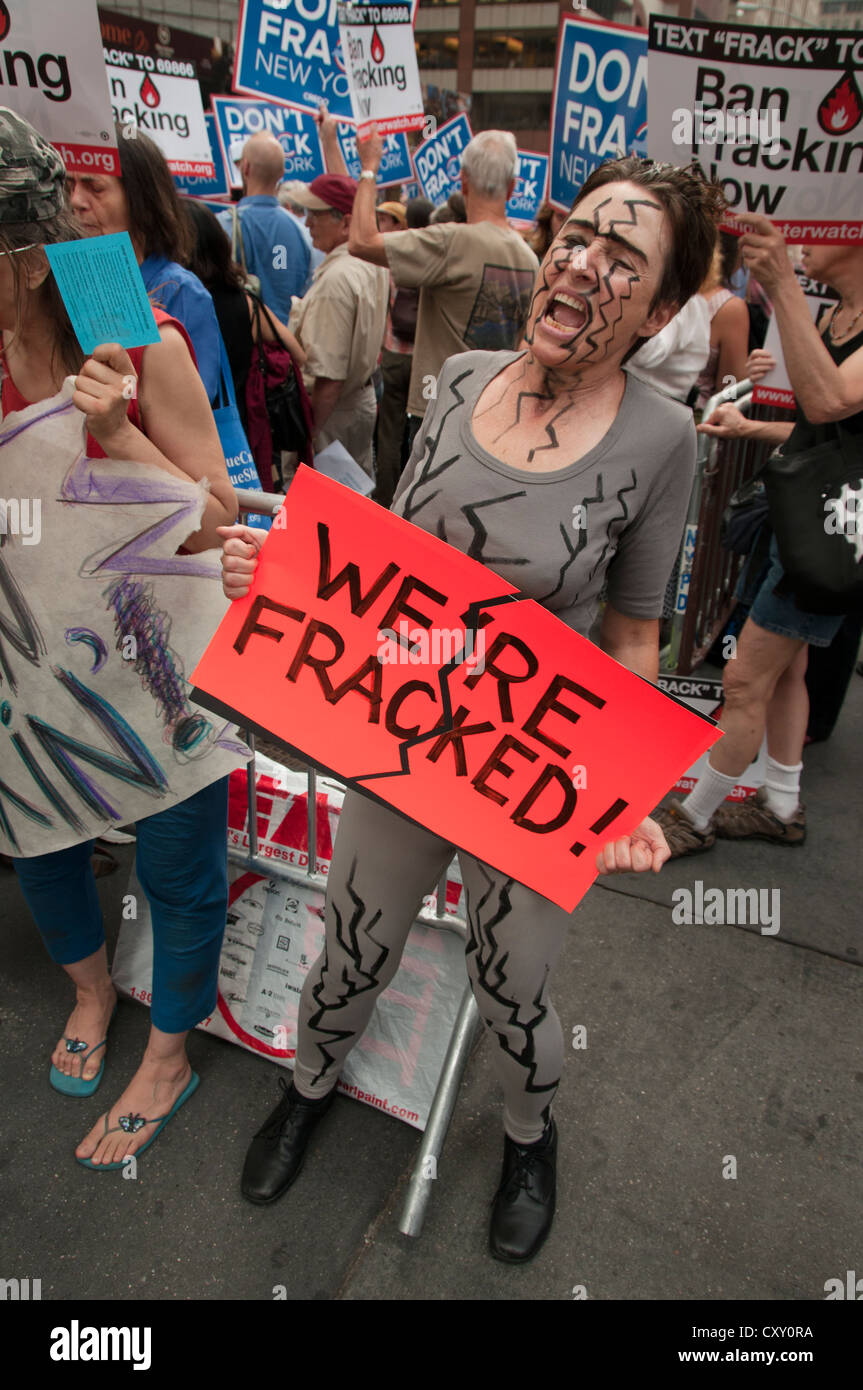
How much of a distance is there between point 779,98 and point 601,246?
1.67 m

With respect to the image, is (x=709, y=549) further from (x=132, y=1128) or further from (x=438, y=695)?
(x=132, y=1128)

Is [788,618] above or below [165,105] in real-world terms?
below

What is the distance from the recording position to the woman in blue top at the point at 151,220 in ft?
7.46

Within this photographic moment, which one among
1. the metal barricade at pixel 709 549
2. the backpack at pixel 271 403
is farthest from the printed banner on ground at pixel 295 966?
the backpack at pixel 271 403

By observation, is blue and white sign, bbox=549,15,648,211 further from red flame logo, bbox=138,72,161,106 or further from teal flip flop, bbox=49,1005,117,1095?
teal flip flop, bbox=49,1005,117,1095

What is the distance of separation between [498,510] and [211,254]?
273cm

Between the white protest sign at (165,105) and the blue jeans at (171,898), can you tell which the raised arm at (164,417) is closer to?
the blue jeans at (171,898)

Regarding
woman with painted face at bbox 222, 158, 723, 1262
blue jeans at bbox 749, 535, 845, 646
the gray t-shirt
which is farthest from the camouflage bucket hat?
blue jeans at bbox 749, 535, 845, 646

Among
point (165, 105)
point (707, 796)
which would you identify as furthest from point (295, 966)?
point (165, 105)

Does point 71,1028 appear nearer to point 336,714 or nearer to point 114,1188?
point 114,1188

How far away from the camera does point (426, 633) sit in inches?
58.0

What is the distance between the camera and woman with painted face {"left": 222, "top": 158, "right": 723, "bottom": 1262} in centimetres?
142

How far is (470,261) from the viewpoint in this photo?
13.5 ft
